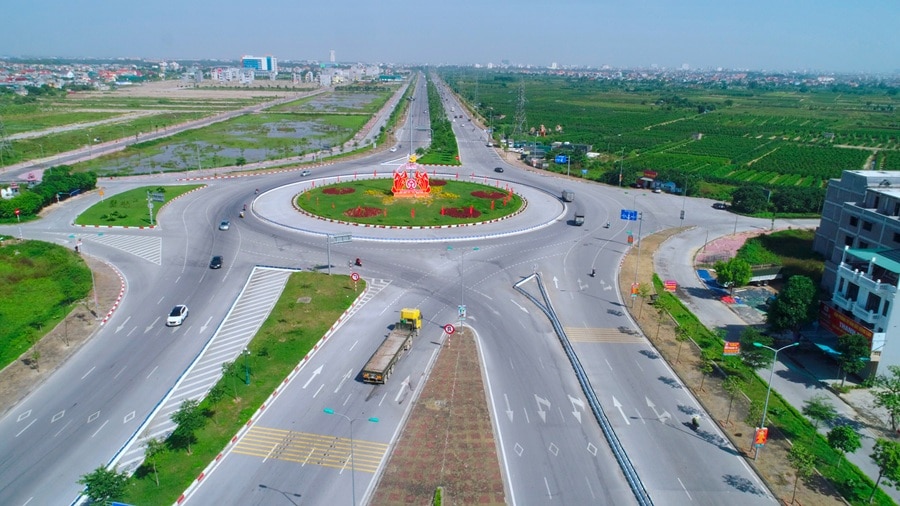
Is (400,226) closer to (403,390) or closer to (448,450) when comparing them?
(403,390)

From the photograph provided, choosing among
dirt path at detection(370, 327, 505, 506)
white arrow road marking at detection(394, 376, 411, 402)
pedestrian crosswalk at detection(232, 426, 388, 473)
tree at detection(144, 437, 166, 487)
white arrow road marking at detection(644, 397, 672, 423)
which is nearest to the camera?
dirt path at detection(370, 327, 505, 506)

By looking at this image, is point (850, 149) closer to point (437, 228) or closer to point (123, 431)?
point (437, 228)

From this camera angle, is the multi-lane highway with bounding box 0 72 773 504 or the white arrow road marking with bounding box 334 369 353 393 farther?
the white arrow road marking with bounding box 334 369 353 393

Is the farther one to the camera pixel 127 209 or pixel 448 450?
pixel 127 209

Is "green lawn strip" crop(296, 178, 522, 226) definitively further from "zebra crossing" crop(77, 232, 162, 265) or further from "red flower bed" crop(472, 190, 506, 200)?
"zebra crossing" crop(77, 232, 162, 265)

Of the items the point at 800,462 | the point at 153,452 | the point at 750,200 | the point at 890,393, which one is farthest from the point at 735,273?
the point at 153,452

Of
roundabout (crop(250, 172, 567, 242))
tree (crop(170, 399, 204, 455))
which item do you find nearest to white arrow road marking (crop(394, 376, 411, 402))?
tree (crop(170, 399, 204, 455))
